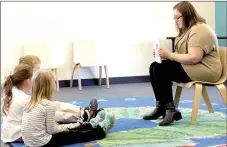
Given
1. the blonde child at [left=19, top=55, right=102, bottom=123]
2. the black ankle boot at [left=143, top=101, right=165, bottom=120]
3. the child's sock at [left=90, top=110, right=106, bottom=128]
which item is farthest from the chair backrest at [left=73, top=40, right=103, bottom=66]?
the child's sock at [left=90, top=110, right=106, bottom=128]

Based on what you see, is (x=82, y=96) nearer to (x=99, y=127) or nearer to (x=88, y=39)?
(x=88, y=39)

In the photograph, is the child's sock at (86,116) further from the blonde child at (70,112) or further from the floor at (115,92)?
the floor at (115,92)

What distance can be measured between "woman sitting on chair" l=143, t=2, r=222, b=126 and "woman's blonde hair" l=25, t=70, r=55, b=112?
947mm

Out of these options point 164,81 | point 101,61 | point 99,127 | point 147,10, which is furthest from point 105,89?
point 99,127

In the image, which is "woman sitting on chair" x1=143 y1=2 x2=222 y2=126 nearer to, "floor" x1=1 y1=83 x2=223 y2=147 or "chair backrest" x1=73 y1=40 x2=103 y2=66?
"floor" x1=1 y1=83 x2=223 y2=147

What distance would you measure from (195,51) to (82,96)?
2.05 meters

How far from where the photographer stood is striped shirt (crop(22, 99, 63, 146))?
2.01 meters

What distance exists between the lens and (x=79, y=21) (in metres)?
5.38

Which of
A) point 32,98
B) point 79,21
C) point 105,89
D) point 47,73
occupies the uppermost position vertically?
point 79,21

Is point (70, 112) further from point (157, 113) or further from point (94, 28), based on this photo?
point (94, 28)

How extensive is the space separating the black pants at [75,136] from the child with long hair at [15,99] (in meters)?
0.31

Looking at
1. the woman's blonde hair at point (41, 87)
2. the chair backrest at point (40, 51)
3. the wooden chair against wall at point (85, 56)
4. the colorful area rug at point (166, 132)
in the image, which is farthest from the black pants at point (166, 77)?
the chair backrest at point (40, 51)

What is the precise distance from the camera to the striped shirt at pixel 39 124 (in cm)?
201

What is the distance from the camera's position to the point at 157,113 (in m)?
2.78
